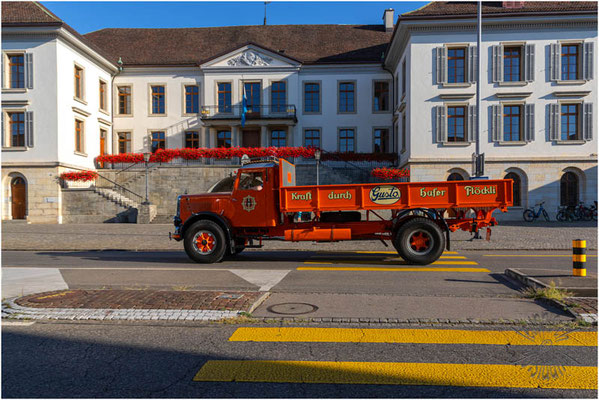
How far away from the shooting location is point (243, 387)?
3592 millimetres

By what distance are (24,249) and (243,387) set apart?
14.9 metres

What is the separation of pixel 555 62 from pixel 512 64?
89.0 inches

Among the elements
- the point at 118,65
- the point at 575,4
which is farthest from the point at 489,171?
the point at 118,65

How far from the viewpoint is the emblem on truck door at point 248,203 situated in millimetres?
11586

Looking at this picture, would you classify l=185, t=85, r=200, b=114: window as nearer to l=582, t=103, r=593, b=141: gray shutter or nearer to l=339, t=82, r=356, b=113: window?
l=339, t=82, r=356, b=113: window

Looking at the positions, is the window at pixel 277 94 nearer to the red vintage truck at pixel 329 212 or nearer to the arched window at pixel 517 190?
the arched window at pixel 517 190

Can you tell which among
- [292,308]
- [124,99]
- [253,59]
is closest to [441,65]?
[253,59]

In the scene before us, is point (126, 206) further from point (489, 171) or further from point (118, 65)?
point (489, 171)

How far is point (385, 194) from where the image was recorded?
35.6 ft

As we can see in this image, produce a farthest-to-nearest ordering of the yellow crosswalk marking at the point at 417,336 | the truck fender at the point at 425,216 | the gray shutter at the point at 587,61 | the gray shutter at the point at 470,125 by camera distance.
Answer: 1. the gray shutter at the point at 470,125
2. the gray shutter at the point at 587,61
3. the truck fender at the point at 425,216
4. the yellow crosswalk marking at the point at 417,336

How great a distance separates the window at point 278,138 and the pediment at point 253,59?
4941 mm

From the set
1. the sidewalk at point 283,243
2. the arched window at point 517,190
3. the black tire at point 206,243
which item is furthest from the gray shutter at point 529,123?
the black tire at point 206,243

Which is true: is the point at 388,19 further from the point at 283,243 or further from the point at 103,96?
the point at 283,243

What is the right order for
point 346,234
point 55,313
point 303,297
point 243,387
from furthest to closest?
point 346,234
point 303,297
point 55,313
point 243,387
